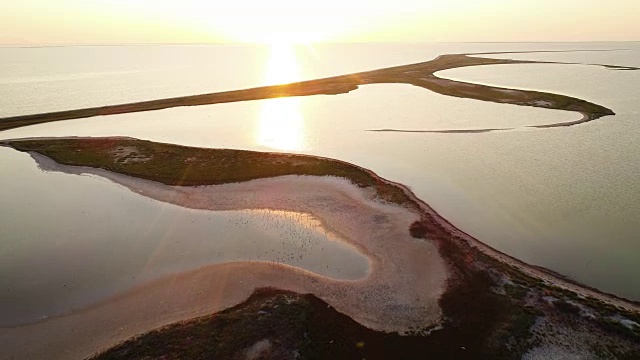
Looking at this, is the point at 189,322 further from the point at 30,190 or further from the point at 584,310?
the point at 30,190

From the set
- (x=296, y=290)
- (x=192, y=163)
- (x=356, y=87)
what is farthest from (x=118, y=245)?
(x=356, y=87)

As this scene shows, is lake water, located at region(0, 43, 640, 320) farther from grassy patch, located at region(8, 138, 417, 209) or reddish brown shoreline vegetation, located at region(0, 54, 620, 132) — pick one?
reddish brown shoreline vegetation, located at region(0, 54, 620, 132)

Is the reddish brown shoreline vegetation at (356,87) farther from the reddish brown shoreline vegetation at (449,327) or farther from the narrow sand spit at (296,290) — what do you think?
the reddish brown shoreline vegetation at (449,327)

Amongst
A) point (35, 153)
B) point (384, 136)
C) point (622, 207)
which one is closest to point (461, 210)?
point (622, 207)

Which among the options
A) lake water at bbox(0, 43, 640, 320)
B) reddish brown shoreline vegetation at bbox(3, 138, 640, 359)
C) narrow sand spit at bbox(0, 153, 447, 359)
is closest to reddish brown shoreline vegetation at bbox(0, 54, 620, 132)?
lake water at bbox(0, 43, 640, 320)

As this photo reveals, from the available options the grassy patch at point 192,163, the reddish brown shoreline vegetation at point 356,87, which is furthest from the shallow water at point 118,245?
the reddish brown shoreline vegetation at point 356,87

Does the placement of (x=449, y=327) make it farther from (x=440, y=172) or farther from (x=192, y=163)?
(x=192, y=163)
